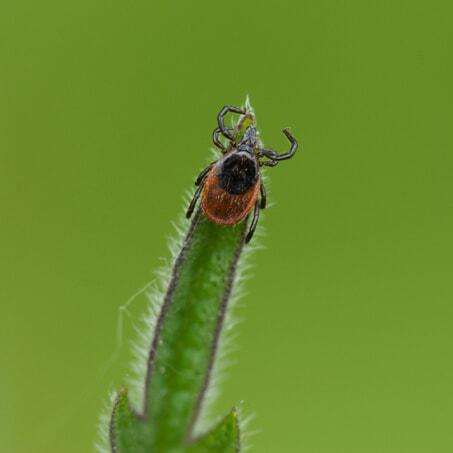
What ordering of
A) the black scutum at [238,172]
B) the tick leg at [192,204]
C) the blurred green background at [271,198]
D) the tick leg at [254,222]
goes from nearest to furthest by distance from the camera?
the tick leg at [254,222]
the tick leg at [192,204]
the black scutum at [238,172]
the blurred green background at [271,198]

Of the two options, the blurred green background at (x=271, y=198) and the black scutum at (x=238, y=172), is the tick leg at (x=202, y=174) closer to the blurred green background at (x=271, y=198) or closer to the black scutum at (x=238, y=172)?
the black scutum at (x=238, y=172)

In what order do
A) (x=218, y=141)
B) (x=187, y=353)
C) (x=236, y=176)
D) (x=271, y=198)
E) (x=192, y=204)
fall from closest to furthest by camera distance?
(x=187, y=353)
(x=192, y=204)
(x=218, y=141)
(x=236, y=176)
(x=271, y=198)

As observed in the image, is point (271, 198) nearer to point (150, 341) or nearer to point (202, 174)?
point (202, 174)

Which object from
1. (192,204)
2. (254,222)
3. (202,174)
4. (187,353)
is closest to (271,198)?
(202,174)

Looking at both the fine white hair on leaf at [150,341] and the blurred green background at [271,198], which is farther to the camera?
the blurred green background at [271,198]

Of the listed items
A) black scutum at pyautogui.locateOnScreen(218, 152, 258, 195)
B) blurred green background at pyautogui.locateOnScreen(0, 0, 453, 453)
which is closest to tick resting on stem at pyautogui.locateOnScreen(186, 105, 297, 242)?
black scutum at pyautogui.locateOnScreen(218, 152, 258, 195)

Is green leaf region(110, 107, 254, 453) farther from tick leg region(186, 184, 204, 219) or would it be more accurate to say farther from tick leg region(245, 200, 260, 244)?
tick leg region(186, 184, 204, 219)

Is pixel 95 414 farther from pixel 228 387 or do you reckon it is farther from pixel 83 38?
pixel 83 38

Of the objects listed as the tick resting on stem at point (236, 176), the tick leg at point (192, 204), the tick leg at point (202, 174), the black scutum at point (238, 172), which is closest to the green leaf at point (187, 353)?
the tick leg at point (192, 204)
